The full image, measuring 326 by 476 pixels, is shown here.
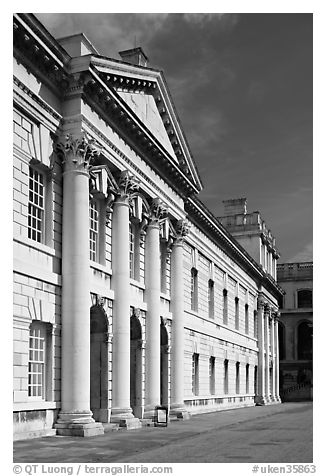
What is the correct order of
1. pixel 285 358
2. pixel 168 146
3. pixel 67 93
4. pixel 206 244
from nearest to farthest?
pixel 67 93 → pixel 168 146 → pixel 206 244 → pixel 285 358

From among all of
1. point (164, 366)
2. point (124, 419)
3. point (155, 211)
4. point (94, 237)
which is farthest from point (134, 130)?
point (164, 366)

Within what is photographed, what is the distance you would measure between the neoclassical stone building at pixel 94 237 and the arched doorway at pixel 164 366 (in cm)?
4

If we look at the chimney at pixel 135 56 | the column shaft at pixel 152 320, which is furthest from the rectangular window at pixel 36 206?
the column shaft at pixel 152 320

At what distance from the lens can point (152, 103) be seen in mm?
30781

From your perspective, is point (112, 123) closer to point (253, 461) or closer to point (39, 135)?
point (39, 135)

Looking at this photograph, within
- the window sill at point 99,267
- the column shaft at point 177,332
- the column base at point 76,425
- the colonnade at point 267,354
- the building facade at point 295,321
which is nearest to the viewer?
the column base at point 76,425

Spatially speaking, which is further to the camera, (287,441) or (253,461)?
(287,441)

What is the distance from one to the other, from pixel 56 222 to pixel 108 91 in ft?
15.9

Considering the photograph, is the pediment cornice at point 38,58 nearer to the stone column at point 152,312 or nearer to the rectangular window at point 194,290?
the stone column at point 152,312

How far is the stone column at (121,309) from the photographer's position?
Answer: 1000 inches

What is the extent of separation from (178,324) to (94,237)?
381 inches

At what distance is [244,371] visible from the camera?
177 feet

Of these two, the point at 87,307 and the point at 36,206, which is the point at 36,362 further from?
the point at 36,206
